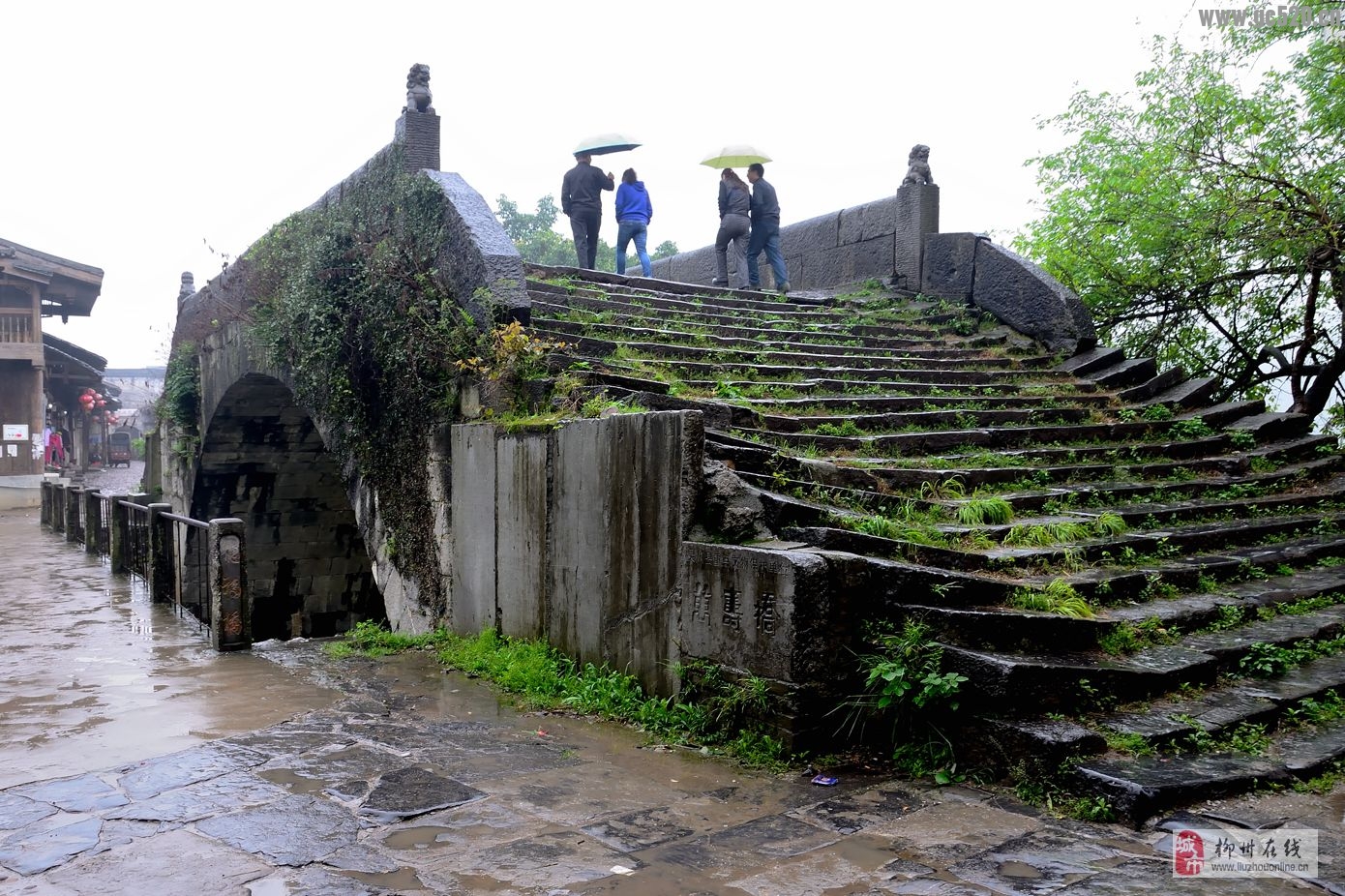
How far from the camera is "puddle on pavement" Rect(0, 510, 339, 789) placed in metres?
4.57

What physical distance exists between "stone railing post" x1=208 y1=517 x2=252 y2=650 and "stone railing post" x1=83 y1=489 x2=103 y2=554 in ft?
23.5

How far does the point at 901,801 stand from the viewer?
12.3 feet

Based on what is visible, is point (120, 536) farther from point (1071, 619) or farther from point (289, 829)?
point (1071, 619)

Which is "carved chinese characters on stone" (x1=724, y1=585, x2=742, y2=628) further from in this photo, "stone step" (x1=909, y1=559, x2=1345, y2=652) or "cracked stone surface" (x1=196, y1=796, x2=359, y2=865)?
"cracked stone surface" (x1=196, y1=796, x2=359, y2=865)

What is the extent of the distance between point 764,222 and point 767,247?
289 mm

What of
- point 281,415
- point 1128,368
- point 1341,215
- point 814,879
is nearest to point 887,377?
point 1128,368

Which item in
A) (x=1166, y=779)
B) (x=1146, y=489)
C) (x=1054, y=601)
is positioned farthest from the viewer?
(x=1146, y=489)

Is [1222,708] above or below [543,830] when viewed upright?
above

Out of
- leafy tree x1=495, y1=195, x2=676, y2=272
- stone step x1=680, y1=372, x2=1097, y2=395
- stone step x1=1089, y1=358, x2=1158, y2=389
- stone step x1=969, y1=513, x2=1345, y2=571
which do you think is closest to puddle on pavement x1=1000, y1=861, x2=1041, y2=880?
stone step x1=969, y1=513, x2=1345, y2=571

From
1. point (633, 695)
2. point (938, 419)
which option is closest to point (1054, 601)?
point (633, 695)

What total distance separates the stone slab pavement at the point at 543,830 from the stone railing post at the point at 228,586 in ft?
9.04

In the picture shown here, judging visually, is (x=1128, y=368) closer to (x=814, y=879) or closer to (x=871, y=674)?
(x=871, y=674)

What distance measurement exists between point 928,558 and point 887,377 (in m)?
3.66

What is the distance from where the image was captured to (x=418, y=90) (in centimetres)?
855
